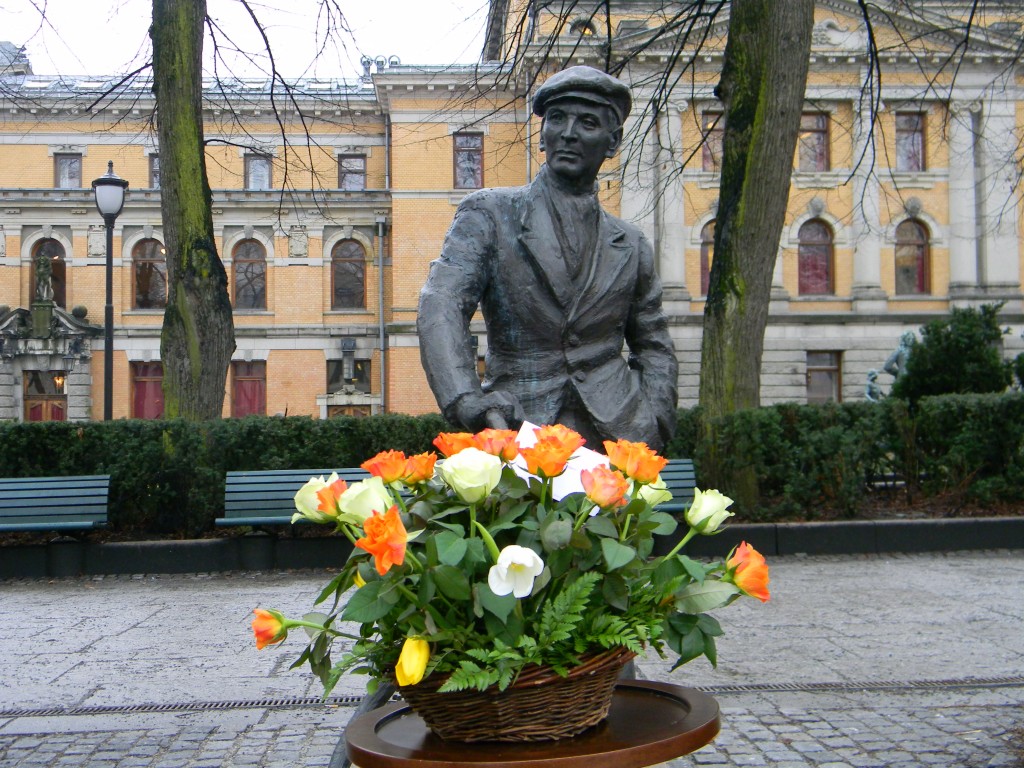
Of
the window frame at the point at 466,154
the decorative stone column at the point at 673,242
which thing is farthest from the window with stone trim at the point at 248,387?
the decorative stone column at the point at 673,242

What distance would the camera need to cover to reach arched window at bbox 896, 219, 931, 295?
37.8 meters

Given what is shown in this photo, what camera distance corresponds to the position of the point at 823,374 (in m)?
37.0

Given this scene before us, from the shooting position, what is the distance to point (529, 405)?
3.60 m

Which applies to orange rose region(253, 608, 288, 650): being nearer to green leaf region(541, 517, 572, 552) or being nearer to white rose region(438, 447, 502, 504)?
white rose region(438, 447, 502, 504)

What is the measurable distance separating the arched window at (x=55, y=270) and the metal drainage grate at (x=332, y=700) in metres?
36.1

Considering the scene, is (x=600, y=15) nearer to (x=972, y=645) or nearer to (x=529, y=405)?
(x=972, y=645)

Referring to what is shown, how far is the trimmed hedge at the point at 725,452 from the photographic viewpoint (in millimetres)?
10875

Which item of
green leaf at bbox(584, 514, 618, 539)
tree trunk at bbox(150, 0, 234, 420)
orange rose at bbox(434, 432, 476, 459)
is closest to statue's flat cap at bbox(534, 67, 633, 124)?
orange rose at bbox(434, 432, 476, 459)

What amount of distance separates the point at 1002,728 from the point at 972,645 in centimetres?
181

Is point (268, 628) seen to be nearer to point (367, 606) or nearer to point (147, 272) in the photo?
point (367, 606)

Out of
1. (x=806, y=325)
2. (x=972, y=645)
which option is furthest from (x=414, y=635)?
(x=806, y=325)

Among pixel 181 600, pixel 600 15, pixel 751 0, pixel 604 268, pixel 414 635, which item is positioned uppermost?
pixel 600 15

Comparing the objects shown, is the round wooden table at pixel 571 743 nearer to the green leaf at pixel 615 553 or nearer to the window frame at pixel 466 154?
the green leaf at pixel 615 553

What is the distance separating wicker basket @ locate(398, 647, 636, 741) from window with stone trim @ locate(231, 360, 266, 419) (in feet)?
123
